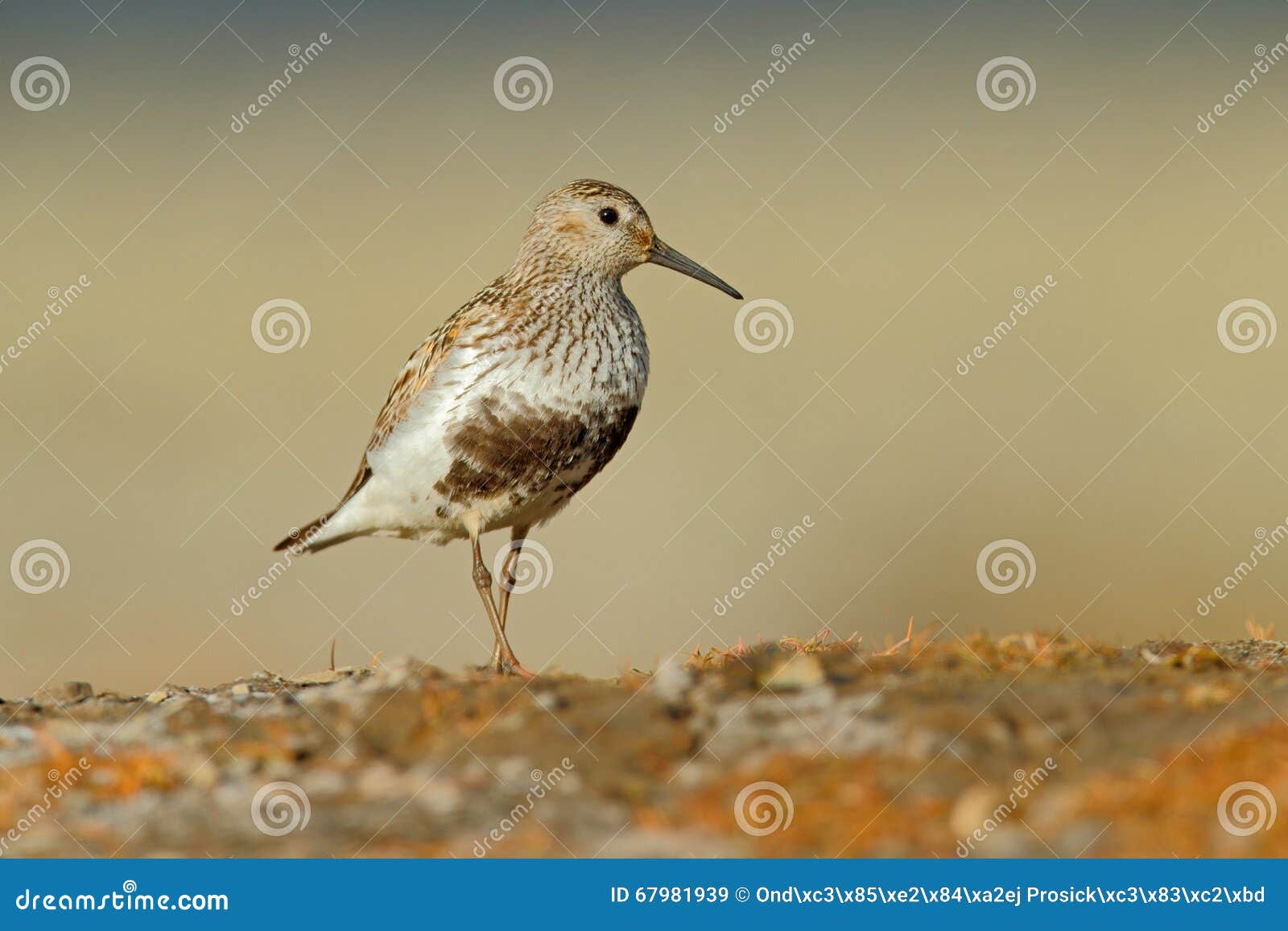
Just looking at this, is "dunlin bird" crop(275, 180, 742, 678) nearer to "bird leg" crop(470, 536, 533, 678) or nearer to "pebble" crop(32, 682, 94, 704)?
"bird leg" crop(470, 536, 533, 678)

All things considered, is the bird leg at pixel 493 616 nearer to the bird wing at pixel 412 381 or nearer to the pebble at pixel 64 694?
the bird wing at pixel 412 381

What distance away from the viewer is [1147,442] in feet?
76.5

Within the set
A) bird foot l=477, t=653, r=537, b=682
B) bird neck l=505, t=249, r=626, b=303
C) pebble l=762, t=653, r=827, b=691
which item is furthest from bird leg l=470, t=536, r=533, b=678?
pebble l=762, t=653, r=827, b=691

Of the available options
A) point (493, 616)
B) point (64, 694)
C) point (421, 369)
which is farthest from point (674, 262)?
point (64, 694)

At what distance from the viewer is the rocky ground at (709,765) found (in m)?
6.63

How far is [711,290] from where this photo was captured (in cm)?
2864

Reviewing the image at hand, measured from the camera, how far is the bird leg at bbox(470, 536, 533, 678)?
10.8 metres

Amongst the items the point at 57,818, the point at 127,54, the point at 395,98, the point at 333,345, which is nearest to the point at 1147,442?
the point at 333,345

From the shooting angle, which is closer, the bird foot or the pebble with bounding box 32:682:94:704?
the pebble with bounding box 32:682:94:704

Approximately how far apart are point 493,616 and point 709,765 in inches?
166

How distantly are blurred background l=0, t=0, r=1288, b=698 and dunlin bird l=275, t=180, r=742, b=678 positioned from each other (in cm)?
178

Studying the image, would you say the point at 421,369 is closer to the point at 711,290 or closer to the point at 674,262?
the point at 674,262

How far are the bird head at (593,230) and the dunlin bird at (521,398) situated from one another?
1 centimetres

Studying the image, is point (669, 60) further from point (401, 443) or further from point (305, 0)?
point (401, 443)
